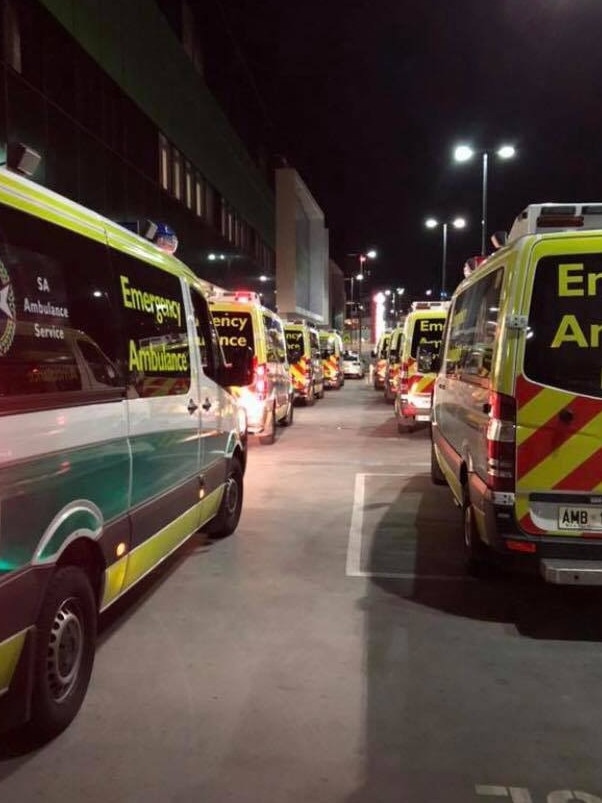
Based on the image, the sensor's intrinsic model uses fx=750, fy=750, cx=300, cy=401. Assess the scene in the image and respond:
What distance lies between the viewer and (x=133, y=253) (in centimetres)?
464

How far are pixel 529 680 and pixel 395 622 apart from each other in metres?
1.06

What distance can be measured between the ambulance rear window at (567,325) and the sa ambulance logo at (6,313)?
2958 millimetres

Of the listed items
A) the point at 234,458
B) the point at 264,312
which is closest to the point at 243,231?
the point at 264,312

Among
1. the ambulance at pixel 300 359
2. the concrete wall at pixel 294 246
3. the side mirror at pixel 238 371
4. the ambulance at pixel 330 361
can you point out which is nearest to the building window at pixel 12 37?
the side mirror at pixel 238 371

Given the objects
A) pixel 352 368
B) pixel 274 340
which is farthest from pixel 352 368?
pixel 274 340

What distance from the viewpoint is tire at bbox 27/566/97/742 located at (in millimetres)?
3297

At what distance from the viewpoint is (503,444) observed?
4.63 meters

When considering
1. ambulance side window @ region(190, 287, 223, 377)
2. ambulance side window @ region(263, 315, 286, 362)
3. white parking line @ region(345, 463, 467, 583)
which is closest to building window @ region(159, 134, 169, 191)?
ambulance side window @ region(263, 315, 286, 362)

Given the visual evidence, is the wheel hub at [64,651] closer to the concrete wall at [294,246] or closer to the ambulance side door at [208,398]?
the ambulance side door at [208,398]

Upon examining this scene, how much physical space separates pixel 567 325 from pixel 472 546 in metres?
1.97

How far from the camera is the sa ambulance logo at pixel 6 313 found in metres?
3.08

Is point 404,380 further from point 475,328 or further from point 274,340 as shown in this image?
point 475,328

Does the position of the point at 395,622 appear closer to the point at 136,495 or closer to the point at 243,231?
the point at 136,495

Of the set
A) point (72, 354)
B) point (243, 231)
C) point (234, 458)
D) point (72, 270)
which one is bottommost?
point (234, 458)
